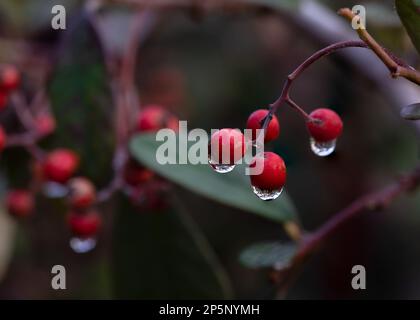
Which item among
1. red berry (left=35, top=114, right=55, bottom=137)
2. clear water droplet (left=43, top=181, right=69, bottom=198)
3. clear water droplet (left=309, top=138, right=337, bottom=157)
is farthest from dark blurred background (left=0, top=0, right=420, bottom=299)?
clear water droplet (left=309, top=138, right=337, bottom=157)

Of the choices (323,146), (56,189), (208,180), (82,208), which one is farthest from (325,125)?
(56,189)

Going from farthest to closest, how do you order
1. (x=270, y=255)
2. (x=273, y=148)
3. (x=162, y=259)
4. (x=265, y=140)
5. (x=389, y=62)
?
(x=273, y=148), (x=162, y=259), (x=270, y=255), (x=265, y=140), (x=389, y=62)

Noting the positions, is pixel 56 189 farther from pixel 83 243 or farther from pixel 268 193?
pixel 268 193

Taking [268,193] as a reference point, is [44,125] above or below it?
above

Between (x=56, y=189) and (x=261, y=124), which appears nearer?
(x=261, y=124)

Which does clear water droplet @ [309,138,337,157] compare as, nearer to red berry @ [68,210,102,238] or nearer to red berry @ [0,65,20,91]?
red berry @ [68,210,102,238]

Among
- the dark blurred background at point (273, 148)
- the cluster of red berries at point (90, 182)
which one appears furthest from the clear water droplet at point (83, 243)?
the dark blurred background at point (273, 148)

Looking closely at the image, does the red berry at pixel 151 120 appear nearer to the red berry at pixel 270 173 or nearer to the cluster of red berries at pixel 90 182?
the cluster of red berries at pixel 90 182
